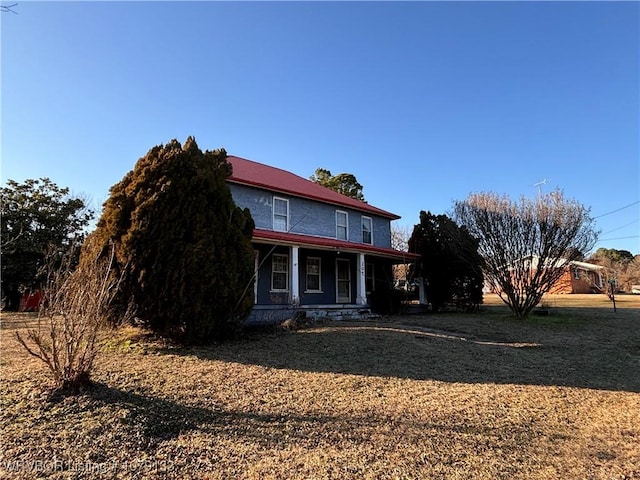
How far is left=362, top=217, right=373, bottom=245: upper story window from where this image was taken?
62.9 feet

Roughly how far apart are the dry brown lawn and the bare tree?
7.26 m

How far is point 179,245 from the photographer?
7887mm

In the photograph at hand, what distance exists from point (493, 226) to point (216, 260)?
12.1m

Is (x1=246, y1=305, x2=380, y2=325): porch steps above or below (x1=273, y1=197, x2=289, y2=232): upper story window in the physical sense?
below

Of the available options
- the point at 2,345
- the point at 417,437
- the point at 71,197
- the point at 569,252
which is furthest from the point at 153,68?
the point at 71,197

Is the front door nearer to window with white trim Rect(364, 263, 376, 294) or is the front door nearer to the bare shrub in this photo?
window with white trim Rect(364, 263, 376, 294)

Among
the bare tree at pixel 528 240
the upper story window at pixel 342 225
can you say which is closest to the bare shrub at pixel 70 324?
the upper story window at pixel 342 225

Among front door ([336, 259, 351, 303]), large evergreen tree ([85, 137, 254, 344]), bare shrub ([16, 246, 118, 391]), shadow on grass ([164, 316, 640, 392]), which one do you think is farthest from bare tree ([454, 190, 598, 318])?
bare shrub ([16, 246, 118, 391])

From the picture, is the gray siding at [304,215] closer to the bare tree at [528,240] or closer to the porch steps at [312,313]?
the porch steps at [312,313]

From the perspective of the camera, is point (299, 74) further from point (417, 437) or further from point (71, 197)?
point (71, 197)

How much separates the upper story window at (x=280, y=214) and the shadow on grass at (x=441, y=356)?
5.73m

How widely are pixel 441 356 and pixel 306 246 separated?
23.8 ft

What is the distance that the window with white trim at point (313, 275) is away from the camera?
16547 mm

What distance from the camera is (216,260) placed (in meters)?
8.18
